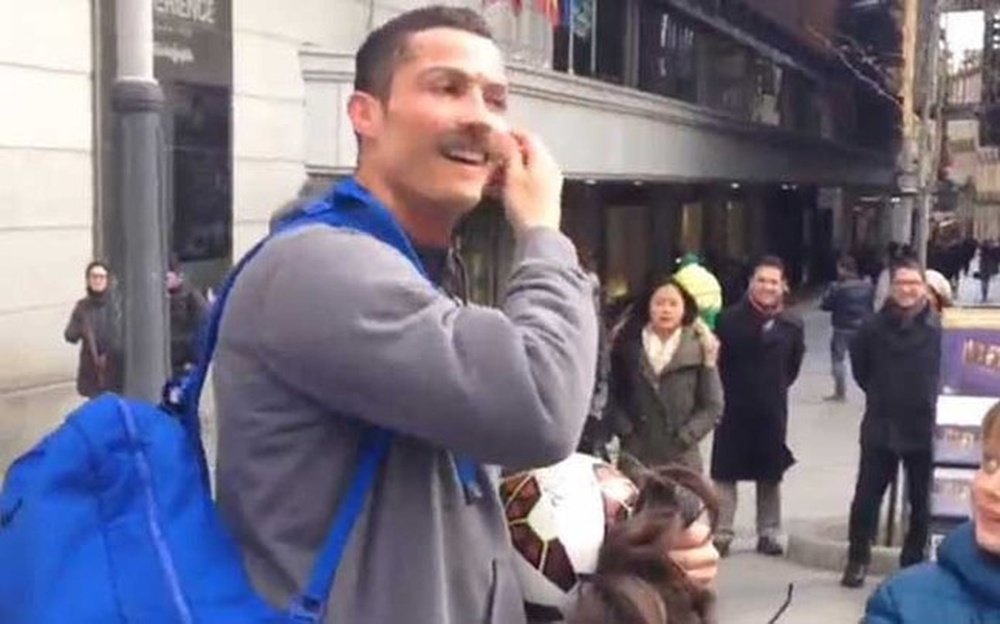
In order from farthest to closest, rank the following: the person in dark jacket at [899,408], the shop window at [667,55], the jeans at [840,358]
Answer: the shop window at [667,55]
the jeans at [840,358]
the person in dark jacket at [899,408]

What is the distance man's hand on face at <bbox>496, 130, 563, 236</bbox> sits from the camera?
2141 mm

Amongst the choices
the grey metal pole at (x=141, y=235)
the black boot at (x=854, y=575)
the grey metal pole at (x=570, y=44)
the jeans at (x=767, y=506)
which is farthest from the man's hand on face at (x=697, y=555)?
the grey metal pole at (x=570, y=44)

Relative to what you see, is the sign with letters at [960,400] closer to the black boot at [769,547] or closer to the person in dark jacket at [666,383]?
the person in dark jacket at [666,383]

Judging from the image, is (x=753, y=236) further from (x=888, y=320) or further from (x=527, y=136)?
(x=527, y=136)

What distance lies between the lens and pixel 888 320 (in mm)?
9781

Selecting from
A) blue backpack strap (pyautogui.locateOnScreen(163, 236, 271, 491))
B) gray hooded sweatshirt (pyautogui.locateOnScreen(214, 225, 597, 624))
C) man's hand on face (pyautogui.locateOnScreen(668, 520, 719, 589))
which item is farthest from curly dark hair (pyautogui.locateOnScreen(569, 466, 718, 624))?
blue backpack strap (pyautogui.locateOnScreen(163, 236, 271, 491))

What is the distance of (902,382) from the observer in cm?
970

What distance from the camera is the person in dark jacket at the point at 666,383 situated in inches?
385

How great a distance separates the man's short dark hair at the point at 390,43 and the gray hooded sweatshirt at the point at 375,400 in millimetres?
222

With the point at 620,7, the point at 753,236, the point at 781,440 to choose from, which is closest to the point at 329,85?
the point at 781,440

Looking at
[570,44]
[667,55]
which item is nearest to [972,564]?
[570,44]

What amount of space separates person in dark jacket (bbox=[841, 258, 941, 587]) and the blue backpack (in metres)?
7.99

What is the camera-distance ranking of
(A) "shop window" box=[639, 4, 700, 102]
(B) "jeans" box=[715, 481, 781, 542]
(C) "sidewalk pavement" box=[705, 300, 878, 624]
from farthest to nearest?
1. (A) "shop window" box=[639, 4, 700, 102]
2. (B) "jeans" box=[715, 481, 781, 542]
3. (C) "sidewalk pavement" box=[705, 300, 878, 624]

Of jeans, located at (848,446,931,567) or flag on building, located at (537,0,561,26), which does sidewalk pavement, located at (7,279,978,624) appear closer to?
jeans, located at (848,446,931,567)
